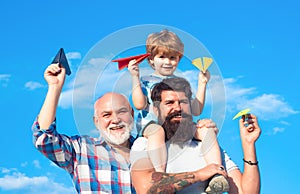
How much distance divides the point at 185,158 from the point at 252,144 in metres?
1.07

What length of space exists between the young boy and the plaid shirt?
0.64 metres

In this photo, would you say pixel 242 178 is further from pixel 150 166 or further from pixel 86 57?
pixel 86 57

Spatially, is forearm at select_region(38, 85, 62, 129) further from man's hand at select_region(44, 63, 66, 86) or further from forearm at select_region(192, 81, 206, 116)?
forearm at select_region(192, 81, 206, 116)

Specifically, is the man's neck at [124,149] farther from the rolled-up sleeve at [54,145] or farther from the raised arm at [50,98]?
the raised arm at [50,98]

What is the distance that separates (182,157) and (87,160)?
4.28 feet

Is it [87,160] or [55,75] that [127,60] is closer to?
[55,75]

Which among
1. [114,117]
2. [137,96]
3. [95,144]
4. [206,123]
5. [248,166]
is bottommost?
[248,166]

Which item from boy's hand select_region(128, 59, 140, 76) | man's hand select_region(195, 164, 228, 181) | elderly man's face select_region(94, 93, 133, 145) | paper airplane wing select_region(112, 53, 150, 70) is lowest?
man's hand select_region(195, 164, 228, 181)

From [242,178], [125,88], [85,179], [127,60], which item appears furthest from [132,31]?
[242,178]

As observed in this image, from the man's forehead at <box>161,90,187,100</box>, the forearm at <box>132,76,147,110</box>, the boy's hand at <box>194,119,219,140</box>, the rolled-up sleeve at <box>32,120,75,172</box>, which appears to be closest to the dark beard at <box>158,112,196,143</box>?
the boy's hand at <box>194,119,219,140</box>

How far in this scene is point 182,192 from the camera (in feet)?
17.0

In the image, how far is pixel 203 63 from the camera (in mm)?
5492

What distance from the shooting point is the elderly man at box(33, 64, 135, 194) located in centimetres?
539

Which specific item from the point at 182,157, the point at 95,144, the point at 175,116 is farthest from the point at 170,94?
the point at 95,144
